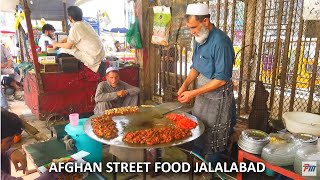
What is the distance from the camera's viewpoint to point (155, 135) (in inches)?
112

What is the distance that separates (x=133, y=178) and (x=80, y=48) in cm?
333

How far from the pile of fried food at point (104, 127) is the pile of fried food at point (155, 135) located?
170 millimetres

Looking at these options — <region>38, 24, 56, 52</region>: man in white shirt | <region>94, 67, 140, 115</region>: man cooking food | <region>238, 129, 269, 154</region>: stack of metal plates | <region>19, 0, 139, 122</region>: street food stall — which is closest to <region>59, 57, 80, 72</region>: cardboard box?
<region>19, 0, 139, 122</region>: street food stall

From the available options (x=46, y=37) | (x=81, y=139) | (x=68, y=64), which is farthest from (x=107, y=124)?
(x=46, y=37)

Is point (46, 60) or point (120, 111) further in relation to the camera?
point (46, 60)

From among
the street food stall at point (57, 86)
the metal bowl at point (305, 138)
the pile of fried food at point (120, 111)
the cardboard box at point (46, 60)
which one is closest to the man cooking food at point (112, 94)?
the pile of fried food at point (120, 111)

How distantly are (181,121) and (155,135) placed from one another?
1.87 ft

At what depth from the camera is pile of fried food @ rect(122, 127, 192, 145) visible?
2.71 metres

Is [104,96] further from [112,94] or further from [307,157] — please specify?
[307,157]

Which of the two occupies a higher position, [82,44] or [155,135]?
[82,44]

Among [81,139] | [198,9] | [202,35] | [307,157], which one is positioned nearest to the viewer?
[307,157]

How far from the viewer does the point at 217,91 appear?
344cm

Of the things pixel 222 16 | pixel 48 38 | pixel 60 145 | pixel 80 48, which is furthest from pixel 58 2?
pixel 60 145

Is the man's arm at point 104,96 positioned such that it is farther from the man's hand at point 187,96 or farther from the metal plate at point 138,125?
the man's hand at point 187,96
